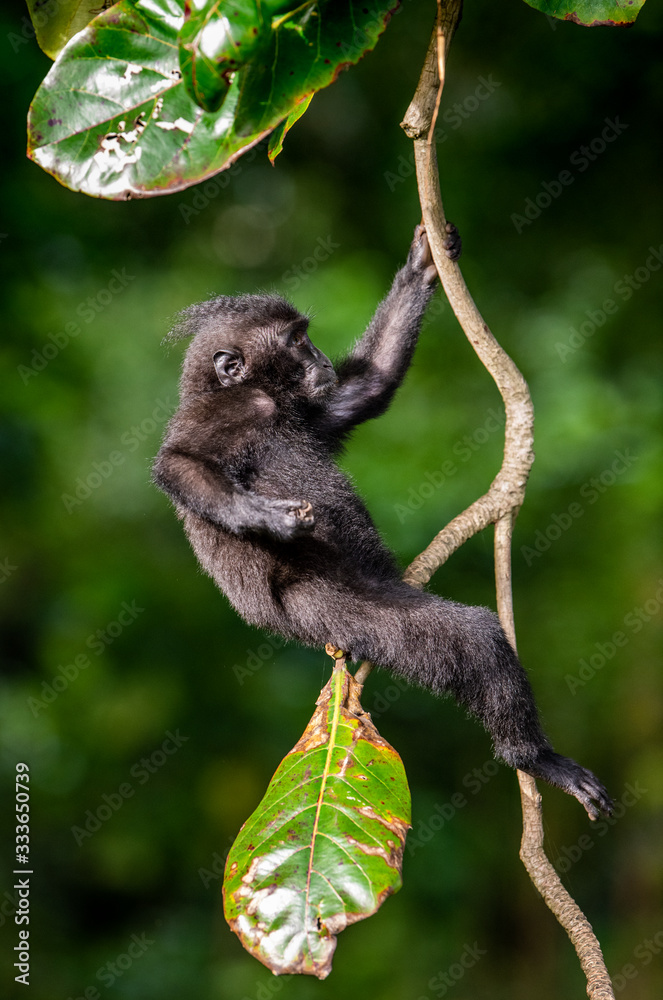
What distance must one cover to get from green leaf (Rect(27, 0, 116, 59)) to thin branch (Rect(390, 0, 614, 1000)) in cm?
109

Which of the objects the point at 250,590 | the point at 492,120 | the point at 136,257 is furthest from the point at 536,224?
the point at 250,590

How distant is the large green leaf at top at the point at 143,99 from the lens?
2094 millimetres

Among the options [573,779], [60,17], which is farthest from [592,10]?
[573,779]

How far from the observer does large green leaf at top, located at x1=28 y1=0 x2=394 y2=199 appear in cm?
209

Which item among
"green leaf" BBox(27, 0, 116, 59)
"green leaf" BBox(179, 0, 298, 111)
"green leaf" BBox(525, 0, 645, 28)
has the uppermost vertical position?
"green leaf" BBox(525, 0, 645, 28)

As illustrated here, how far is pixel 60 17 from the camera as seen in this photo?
288 cm

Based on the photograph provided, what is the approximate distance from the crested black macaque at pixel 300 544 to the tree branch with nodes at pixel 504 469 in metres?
0.14

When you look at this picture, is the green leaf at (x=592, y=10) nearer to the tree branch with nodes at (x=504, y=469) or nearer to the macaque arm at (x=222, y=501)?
the tree branch with nodes at (x=504, y=469)

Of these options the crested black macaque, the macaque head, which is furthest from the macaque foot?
the macaque head

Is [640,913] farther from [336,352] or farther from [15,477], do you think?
[15,477]

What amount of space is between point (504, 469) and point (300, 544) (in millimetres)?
834

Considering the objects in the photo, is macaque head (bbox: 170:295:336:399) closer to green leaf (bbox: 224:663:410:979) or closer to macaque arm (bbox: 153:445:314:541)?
macaque arm (bbox: 153:445:314:541)

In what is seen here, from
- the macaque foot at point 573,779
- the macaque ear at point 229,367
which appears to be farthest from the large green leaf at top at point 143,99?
the macaque foot at point 573,779

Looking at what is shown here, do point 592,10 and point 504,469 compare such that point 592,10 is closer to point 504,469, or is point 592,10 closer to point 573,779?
point 504,469
